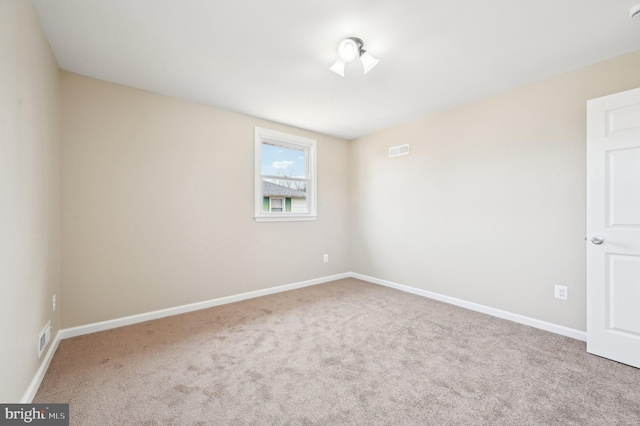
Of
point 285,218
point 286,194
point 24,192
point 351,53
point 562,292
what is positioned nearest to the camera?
point 24,192

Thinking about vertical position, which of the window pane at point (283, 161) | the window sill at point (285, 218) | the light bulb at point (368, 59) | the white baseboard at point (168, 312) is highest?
the light bulb at point (368, 59)

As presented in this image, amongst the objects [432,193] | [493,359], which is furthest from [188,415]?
[432,193]

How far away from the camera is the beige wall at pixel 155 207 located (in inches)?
99.2

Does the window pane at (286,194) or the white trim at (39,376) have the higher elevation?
the window pane at (286,194)

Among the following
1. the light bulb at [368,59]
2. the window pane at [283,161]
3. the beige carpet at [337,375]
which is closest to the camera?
the beige carpet at [337,375]

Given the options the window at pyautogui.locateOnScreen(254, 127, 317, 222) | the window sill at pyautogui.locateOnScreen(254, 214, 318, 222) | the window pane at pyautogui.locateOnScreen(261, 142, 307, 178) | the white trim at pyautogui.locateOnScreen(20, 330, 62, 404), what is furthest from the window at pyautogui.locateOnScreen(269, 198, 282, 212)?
the white trim at pyautogui.locateOnScreen(20, 330, 62, 404)

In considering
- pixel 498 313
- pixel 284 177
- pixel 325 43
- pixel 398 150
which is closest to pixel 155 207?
pixel 284 177

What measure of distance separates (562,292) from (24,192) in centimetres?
432

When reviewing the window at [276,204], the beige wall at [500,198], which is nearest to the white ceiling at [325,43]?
the beige wall at [500,198]

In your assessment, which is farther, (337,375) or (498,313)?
(498,313)

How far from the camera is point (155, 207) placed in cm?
291

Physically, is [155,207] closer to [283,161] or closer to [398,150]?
[283,161]

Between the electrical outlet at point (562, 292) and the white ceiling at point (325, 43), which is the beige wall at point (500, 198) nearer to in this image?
the electrical outlet at point (562, 292)

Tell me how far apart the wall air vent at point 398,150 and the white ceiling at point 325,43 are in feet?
2.98
